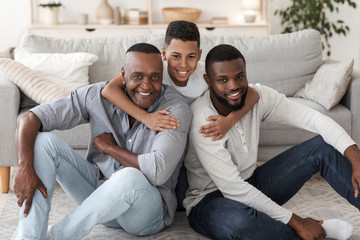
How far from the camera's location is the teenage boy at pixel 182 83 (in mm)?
2014

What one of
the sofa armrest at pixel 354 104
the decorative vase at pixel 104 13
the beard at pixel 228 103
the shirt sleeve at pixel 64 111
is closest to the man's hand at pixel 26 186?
the shirt sleeve at pixel 64 111

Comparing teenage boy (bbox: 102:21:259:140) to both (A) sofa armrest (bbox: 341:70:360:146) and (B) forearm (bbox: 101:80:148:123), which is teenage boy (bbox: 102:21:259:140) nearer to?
(B) forearm (bbox: 101:80:148:123)

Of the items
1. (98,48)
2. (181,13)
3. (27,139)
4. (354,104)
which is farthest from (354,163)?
(181,13)

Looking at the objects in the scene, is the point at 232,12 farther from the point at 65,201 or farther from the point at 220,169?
the point at 220,169

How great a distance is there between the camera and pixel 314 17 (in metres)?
5.16

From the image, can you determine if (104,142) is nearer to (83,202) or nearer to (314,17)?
(83,202)

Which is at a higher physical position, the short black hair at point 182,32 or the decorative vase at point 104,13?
the decorative vase at point 104,13

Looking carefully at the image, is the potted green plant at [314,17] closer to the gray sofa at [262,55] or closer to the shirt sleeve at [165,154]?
the gray sofa at [262,55]

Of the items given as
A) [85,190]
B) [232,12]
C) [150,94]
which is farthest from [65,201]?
[232,12]

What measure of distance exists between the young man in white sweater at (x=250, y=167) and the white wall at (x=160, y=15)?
3.46m

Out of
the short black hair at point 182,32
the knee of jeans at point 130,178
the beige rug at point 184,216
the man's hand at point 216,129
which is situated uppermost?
the short black hair at point 182,32

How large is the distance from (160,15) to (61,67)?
2548mm

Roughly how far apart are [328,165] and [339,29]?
3.42 meters

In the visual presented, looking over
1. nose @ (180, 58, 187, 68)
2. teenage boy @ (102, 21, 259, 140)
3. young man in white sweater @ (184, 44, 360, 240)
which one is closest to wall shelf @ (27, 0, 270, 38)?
teenage boy @ (102, 21, 259, 140)
